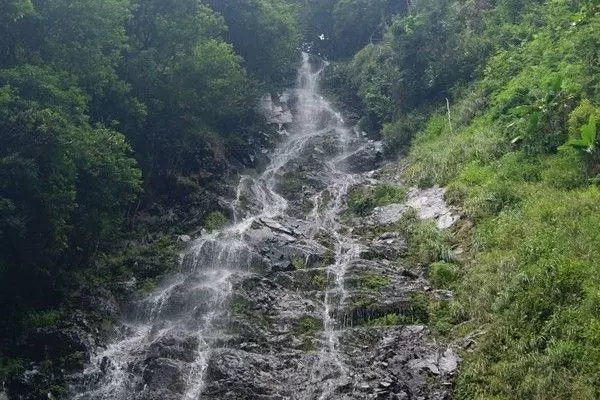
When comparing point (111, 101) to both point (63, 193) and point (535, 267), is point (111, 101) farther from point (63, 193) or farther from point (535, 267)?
point (535, 267)

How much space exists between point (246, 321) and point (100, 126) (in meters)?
8.99

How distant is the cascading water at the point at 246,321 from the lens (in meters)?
14.6

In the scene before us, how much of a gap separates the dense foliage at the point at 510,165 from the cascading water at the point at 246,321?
129 inches

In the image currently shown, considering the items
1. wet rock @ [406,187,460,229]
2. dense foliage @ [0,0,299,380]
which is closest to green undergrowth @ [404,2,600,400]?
wet rock @ [406,187,460,229]

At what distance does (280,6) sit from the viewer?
131 feet

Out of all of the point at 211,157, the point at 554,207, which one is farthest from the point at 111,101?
the point at 554,207

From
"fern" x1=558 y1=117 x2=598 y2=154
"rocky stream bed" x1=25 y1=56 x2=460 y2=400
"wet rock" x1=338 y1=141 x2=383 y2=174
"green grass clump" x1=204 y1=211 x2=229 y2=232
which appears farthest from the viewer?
"wet rock" x1=338 y1=141 x2=383 y2=174

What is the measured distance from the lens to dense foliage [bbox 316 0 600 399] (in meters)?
12.9

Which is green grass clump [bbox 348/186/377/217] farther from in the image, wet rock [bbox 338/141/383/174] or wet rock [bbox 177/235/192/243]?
wet rock [bbox 177/235/192/243]

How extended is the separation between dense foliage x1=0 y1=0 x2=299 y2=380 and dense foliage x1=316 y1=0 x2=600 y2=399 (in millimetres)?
9087

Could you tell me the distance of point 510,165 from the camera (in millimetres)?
20156

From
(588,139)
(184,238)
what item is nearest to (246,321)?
(184,238)

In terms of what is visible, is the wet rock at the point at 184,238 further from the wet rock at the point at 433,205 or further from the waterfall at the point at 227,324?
the wet rock at the point at 433,205

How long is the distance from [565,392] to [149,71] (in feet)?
68.6
